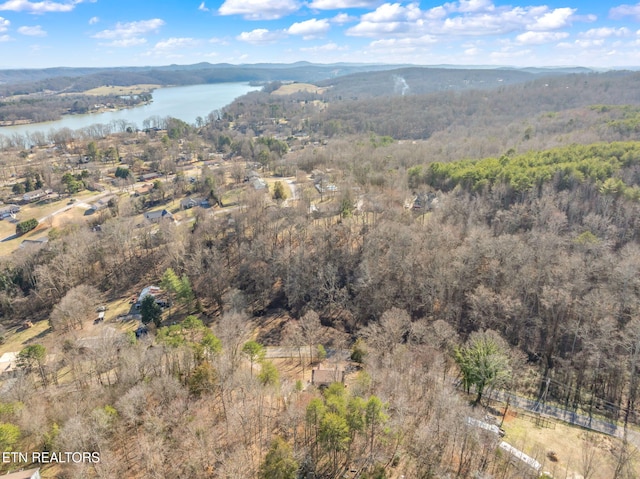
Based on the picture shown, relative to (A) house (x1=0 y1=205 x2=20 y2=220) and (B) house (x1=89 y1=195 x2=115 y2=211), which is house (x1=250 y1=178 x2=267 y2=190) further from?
(A) house (x1=0 y1=205 x2=20 y2=220)

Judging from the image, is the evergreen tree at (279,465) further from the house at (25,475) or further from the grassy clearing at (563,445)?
the grassy clearing at (563,445)

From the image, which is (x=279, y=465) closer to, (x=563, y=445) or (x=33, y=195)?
(x=563, y=445)

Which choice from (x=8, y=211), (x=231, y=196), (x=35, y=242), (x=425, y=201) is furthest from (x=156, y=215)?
(x=425, y=201)

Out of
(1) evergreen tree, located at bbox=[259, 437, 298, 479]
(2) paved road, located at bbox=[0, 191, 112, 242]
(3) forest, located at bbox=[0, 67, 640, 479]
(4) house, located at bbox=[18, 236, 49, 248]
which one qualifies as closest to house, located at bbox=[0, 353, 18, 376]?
(3) forest, located at bbox=[0, 67, 640, 479]

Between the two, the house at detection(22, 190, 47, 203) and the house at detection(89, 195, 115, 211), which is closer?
the house at detection(89, 195, 115, 211)

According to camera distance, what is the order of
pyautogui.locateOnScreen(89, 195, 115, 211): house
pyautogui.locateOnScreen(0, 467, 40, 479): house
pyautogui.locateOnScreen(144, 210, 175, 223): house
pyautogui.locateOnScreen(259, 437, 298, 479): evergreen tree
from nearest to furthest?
pyautogui.locateOnScreen(259, 437, 298, 479): evergreen tree → pyautogui.locateOnScreen(0, 467, 40, 479): house → pyautogui.locateOnScreen(144, 210, 175, 223): house → pyautogui.locateOnScreen(89, 195, 115, 211): house

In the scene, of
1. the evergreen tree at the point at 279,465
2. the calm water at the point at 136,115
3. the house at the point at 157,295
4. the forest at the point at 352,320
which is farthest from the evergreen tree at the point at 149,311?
the calm water at the point at 136,115

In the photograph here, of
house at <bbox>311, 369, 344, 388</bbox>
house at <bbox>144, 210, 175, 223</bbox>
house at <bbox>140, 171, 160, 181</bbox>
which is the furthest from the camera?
house at <bbox>140, 171, 160, 181</bbox>

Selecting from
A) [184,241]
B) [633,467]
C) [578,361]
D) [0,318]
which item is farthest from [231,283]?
[633,467]
